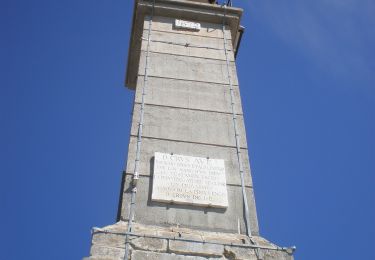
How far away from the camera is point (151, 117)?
22.6 feet

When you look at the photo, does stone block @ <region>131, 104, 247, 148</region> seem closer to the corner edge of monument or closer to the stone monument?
the stone monument

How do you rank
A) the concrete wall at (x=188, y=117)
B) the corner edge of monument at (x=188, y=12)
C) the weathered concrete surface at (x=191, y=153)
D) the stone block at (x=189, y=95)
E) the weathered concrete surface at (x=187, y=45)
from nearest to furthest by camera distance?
the concrete wall at (x=188, y=117) < the weathered concrete surface at (x=191, y=153) < the stone block at (x=189, y=95) < the weathered concrete surface at (x=187, y=45) < the corner edge of monument at (x=188, y=12)

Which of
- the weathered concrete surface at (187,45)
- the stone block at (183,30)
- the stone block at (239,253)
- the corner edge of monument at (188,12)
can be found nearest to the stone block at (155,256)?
the stone block at (239,253)

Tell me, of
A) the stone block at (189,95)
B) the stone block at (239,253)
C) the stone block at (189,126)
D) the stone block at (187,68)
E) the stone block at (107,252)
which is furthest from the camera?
the stone block at (187,68)

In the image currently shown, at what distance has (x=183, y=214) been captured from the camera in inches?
223

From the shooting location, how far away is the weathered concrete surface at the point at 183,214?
5559 millimetres

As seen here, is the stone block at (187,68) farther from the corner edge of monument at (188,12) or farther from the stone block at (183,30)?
the corner edge of monument at (188,12)

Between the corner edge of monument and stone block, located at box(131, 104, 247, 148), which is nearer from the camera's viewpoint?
stone block, located at box(131, 104, 247, 148)

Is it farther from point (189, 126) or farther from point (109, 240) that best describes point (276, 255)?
point (189, 126)

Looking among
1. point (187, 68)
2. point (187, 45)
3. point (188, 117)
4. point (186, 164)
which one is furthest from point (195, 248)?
point (187, 45)

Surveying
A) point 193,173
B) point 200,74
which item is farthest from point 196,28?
point 193,173

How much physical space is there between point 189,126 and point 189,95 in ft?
2.40

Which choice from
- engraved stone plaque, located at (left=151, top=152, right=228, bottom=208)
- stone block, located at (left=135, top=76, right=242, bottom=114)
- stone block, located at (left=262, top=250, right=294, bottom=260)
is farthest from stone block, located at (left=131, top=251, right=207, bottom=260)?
stone block, located at (left=135, top=76, right=242, bottom=114)

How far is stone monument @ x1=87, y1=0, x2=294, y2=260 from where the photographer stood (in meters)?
5.09
